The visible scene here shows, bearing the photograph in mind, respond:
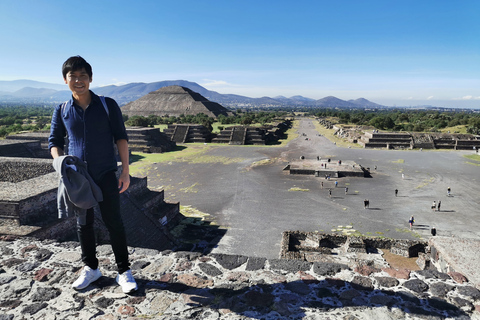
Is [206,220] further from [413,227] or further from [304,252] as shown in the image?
[413,227]

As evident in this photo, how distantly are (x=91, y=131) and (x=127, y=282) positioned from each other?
1.68 metres

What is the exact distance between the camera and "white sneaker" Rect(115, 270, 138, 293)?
2.96 metres

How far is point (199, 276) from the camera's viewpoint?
3479 millimetres

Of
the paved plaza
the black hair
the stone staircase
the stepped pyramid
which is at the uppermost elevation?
the stepped pyramid

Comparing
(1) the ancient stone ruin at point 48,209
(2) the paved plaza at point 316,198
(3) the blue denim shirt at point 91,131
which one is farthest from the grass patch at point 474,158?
(3) the blue denim shirt at point 91,131

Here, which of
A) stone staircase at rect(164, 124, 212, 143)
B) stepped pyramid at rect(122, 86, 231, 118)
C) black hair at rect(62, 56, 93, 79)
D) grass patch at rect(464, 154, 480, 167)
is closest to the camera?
black hair at rect(62, 56, 93, 79)

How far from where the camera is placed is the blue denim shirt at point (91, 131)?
2875 millimetres

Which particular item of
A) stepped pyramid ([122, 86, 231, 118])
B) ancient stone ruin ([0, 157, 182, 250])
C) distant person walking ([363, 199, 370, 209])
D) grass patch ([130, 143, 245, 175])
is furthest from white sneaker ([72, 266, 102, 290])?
stepped pyramid ([122, 86, 231, 118])

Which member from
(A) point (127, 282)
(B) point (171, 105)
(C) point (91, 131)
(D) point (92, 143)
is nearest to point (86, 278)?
(A) point (127, 282)

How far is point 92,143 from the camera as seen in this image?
9.50 ft

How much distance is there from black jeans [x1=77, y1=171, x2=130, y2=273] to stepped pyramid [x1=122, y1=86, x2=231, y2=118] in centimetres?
8497

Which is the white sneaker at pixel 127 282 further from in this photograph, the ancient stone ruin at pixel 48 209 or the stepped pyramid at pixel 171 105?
the stepped pyramid at pixel 171 105

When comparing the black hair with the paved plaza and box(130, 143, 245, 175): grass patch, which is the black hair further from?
box(130, 143, 245, 175): grass patch

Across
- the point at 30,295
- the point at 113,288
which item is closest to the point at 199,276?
the point at 113,288
